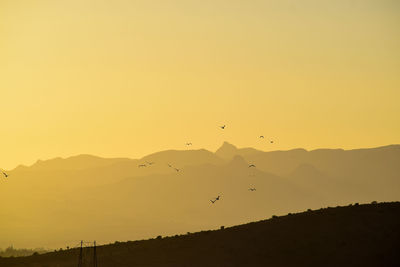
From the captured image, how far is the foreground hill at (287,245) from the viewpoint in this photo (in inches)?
2323

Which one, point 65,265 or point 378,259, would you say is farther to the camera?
point 65,265

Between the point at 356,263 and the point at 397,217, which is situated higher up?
the point at 397,217

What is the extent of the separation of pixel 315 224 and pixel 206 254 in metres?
10.3

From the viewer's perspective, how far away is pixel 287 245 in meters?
62.2

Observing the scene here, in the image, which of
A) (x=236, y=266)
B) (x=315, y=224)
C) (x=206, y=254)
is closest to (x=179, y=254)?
(x=206, y=254)

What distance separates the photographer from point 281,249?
61.7 m

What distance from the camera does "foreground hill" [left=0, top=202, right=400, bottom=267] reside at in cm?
5900

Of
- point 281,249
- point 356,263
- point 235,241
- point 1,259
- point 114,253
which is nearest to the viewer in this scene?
point 356,263

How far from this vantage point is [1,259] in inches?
3103

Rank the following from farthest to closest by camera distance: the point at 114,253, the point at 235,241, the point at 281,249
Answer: the point at 114,253 < the point at 235,241 < the point at 281,249

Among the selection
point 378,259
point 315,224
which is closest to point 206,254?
point 315,224

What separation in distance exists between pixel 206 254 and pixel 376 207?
1709 centimetres

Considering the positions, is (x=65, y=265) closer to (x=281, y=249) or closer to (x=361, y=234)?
(x=281, y=249)

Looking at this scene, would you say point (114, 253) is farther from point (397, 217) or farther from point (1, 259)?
point (397, 217)
